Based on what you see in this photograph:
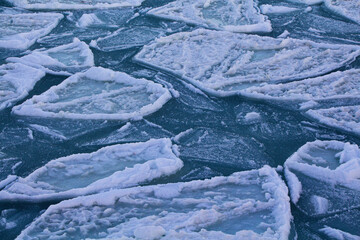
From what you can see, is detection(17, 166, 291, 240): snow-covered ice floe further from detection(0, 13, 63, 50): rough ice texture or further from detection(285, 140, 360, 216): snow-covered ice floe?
detection(0, 13, 63, 50): rough ice texture

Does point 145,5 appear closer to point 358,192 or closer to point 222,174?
point 222,174

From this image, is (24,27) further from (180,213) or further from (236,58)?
(180,213)

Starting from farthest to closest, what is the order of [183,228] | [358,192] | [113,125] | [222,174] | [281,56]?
[281,56], [113,125], [222,174], [358,192], [183,228]

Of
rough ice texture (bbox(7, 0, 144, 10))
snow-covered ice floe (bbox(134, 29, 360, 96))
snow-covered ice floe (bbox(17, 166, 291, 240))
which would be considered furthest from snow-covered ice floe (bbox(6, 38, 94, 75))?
snow-covered ice floe (bbox(17, 166, 291, 240))

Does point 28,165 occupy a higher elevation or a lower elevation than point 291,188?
lower

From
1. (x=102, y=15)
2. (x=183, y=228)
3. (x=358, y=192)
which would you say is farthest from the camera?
(x=102, y=15)

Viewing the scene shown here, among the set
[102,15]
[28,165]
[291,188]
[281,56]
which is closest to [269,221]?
[291,188]
